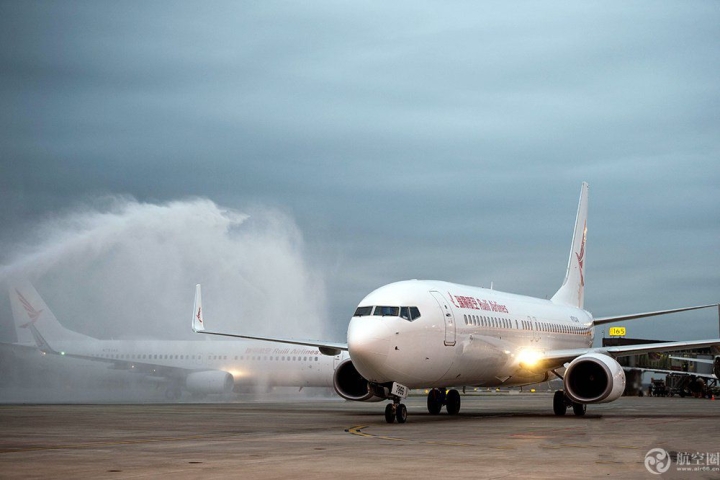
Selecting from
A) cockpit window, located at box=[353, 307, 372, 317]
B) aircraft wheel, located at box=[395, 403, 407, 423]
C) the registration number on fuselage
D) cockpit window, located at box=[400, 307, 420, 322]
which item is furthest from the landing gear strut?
cockpit window, located at box=[353, 307, 372, 317]

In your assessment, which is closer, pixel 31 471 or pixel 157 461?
pixel 31 471

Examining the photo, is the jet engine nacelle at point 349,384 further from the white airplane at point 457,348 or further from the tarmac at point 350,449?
the tarmac at point 350,449

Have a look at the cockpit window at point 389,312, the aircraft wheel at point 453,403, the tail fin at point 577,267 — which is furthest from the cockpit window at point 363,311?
the tail fin at point 577,267

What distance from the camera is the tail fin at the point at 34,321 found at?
51.4 meters

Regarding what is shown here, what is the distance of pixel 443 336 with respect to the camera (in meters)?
25.2

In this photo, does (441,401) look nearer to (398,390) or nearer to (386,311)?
(398,390)

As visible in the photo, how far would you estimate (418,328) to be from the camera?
2409 centimetres

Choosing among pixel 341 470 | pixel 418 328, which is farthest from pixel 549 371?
pixel 341 470

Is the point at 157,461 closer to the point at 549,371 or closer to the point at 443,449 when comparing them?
the point at 443,449

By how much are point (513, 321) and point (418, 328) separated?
8134mm

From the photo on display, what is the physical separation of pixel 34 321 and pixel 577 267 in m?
33.5

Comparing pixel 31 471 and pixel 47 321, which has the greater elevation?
pixel 47 321

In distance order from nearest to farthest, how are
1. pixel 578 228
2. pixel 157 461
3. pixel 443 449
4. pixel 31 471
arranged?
pixel 31 471, pixel 157 461, pixel 443 449, pixel 578 228

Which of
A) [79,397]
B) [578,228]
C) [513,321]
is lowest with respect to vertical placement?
[79,397]
